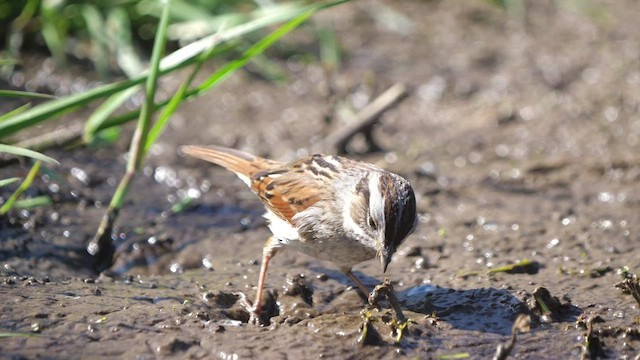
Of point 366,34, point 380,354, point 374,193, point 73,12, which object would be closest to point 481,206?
point 374,193

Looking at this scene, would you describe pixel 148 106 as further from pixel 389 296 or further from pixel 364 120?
pixel 364 120

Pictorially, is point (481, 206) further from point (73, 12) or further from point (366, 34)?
point (73, 12)

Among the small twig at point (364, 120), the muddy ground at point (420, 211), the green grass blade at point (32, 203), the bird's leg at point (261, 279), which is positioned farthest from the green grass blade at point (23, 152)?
the small twig at point (364, 120)

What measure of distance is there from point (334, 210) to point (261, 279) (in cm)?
61

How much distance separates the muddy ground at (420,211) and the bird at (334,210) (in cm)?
29

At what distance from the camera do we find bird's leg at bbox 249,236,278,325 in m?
5.13

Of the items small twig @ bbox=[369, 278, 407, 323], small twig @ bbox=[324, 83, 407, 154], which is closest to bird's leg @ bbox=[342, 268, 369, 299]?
small twig @ bbox=[369, 278, 407, 323]

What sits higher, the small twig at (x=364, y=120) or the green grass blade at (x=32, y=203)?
the small twig at (x=364, y=120)

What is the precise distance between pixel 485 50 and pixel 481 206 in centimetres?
334

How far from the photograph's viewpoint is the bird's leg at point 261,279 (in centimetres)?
Answer: 513

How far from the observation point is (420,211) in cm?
683

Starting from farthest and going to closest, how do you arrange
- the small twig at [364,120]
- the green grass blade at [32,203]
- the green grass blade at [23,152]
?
the small twig at [364,120] < the green grass blade at [32,203] < the green grass blade at [23,152]

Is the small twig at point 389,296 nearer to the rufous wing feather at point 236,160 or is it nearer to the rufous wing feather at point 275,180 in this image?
the rufous wing feather at point 275,180

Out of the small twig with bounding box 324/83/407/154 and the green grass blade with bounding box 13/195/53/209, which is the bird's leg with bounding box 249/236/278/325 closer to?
the green grass blade with bounding box 13/195/53/209
